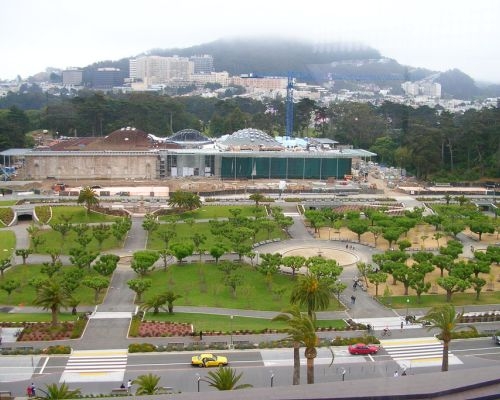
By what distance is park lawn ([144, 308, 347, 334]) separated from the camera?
1471 inches

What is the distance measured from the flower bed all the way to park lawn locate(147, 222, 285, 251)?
15138mm

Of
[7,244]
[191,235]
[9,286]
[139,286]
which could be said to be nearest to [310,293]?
[139,286]

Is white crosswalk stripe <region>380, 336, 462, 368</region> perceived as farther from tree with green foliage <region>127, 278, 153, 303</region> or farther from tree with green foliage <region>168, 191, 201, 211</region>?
tree with green foliage <region>168, 191, 201, 211</region>

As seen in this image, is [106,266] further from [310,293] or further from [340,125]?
[340,125]

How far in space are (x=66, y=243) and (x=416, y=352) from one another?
31046 millimetres

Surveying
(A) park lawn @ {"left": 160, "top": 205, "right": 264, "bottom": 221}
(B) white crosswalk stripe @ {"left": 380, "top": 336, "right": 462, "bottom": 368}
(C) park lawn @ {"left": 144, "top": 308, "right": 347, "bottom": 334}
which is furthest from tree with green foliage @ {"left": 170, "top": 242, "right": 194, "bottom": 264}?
(B) white crosswalk stripe @ {"left": 380, "top": 336, "right": 462, "bottom": 368}

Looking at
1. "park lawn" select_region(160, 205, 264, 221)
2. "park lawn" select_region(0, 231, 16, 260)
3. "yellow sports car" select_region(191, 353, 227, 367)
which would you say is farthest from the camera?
"park lawn" select_region(160, 205, 264, 221)

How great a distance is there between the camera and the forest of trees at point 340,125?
89062mm

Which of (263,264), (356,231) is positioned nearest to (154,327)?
(263,264)

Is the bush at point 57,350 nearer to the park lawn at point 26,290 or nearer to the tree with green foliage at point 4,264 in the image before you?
the park lawn at point 26,290

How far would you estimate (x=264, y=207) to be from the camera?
219 ft

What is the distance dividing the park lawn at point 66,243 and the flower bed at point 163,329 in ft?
56.4

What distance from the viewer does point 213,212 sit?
64875 mm

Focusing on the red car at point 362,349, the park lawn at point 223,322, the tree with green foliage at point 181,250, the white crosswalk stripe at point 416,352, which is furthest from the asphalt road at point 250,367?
the tree with green foliage at point 181,250
